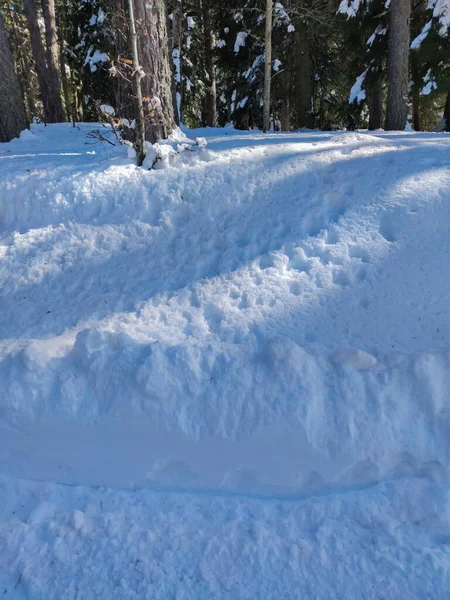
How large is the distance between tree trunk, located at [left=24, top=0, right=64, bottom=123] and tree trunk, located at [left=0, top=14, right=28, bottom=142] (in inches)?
235

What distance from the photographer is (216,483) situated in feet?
8.98

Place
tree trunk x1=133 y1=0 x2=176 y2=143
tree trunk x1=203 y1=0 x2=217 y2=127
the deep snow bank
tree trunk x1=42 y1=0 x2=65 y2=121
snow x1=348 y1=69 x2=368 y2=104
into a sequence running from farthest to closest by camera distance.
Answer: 1. tree trunk x1=203 y1=0 x2=217 y2=127
2. tree trunk x1=42 y1=0 x2=65 y2=121
3. snow x1=348 y1=69 x2=368 y2=104
4. tree trunk x1=133 y1=0 x2=176 y2=143
5. the deep snow bank

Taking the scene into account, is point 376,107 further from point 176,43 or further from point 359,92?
point 176,43

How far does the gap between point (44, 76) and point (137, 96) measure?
934cm

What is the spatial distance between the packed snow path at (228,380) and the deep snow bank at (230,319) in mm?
16

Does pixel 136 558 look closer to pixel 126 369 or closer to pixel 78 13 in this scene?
pixel 126 369

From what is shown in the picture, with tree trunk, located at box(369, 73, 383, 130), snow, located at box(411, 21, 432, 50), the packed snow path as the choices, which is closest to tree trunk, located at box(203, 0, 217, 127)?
tree trunk, located at box(369, 73, 383, 130)

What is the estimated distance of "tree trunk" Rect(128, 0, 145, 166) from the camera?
4746 millimetres

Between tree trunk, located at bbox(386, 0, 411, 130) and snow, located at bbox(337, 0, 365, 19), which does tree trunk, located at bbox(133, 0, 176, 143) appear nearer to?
tree trunk, located at bbox(386, 0, 411, 130)

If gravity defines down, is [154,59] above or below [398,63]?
below

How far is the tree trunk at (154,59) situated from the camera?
5.28 meters

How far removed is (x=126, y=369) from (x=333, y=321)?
1.82 meters

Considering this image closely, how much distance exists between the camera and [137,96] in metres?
4.98

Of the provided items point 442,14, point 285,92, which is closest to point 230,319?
point 442,14
